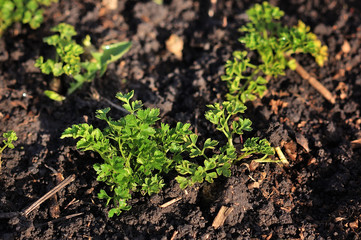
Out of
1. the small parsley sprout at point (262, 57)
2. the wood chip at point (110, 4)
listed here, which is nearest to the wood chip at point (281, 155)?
the small parsley sprout at point (262, 57)

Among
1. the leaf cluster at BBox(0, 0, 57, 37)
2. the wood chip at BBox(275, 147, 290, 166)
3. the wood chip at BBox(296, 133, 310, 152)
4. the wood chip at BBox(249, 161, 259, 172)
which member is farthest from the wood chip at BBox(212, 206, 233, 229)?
the leaf cluster at BBox(0, 0, 57, 37)

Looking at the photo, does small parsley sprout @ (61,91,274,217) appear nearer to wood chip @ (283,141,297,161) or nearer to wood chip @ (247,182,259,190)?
wood chip @ (247,182,259,190)

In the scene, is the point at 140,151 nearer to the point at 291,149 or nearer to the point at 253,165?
the point at 253,165

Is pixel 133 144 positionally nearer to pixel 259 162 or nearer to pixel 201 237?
pixel 201 237

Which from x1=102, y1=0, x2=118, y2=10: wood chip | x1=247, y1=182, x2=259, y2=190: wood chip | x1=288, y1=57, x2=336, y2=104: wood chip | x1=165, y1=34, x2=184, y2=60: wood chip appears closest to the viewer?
x1=247, y1=182, x2=259, y2=190: wood chip

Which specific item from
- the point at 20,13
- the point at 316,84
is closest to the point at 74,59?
the point at 20,13

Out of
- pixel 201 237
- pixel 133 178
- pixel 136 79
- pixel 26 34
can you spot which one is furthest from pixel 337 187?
pixel 26 34

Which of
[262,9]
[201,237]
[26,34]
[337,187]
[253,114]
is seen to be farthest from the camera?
[26,34]
